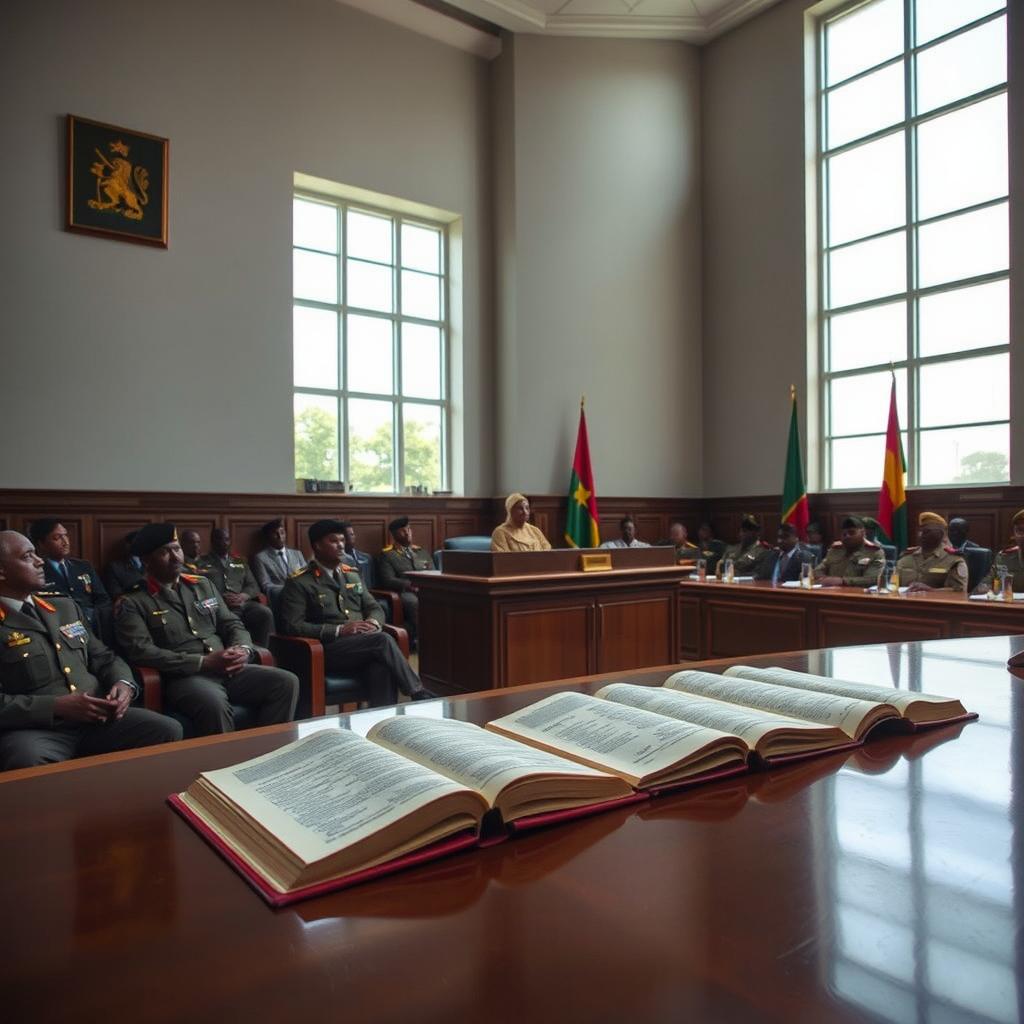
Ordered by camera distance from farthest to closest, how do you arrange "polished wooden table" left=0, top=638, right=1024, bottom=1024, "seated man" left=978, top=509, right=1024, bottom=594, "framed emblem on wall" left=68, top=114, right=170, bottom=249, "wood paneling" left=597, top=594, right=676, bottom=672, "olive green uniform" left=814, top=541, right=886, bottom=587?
"framed emblem on wall" left=68, top=114, right=170, bottom=249, "olive green uniform" left=814, top=541, right=886, bottom=587, "seated man" left=978, top=509, right=1024, bottom=594, "wood paneling" left=597, top=594, right=676, bottom=672, "polished wooden table" left=0, top=638, right=1024, bottom=1024

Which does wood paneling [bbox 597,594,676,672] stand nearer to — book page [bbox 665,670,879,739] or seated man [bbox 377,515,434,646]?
seated man [bbox 377,515,434,646]

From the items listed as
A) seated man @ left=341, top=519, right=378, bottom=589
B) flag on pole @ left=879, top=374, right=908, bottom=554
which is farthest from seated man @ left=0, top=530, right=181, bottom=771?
flag on pole @ left=879, top=374, right=908, bottom=554

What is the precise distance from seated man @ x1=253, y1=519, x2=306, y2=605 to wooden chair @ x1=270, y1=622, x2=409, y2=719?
7.97 feet

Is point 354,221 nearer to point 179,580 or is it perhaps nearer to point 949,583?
point 179,580

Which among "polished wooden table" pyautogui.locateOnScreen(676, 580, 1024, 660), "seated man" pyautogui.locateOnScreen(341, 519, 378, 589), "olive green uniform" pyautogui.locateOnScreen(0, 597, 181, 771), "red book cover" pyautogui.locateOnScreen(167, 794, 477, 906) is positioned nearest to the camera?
"red book cover" pyautogui.locateOnScreen(167, 794, 477, 906)

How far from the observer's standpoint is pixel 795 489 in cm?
766

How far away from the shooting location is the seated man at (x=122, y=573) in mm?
5707

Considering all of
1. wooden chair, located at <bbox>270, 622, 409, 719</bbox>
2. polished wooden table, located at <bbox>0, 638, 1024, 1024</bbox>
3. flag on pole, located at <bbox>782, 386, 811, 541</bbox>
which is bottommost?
wooden chair, located at <bbox>270, 622, 409, 719</bbox>

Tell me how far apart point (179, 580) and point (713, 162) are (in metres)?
7.71

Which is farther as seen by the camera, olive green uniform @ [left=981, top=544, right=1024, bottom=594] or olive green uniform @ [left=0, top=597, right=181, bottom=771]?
olive green uniform @ [left=981, top=544, right=1024, bottom=594]

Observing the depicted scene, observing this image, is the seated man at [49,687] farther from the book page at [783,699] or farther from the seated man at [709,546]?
the seated man at [709,546]

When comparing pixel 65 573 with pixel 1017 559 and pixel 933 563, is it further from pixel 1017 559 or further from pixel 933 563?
pixel 1017 559

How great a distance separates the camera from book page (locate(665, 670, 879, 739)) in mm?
1172

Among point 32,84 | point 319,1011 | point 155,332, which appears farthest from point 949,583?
point 32,84
